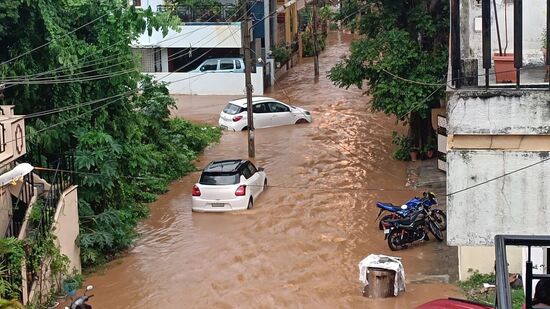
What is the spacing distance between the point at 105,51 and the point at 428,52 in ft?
29.1

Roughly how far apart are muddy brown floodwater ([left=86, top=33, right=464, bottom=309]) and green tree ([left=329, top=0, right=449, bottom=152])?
223 cm

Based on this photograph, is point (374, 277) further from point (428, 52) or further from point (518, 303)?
point (428, 52)

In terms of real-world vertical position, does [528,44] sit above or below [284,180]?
above

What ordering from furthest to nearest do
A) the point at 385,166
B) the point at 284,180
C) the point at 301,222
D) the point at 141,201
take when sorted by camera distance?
the point at 385,166
the point at 284,180
the point at 141,201
the point at 301,222

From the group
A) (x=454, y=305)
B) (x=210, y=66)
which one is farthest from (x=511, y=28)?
(x=210, y=66)

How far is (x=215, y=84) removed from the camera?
35.4 m

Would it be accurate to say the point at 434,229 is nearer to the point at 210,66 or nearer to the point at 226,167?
the point at 226,167

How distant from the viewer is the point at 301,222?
59.2ft

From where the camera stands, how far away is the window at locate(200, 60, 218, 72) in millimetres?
35469

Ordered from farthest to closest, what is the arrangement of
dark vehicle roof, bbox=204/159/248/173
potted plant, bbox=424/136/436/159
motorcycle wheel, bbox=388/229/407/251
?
potted plant, bbox=424/136/436/159 → dark vehicle roof, bbox=204/159/248/173 → motorcycle wheel, bbox=388/229/407/251

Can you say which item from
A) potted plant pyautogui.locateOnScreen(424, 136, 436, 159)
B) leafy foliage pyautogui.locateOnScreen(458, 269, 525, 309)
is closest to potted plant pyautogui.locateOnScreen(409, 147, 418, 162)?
potted plant pyautogui.locateOnScreen(424, 136, 436, 159)

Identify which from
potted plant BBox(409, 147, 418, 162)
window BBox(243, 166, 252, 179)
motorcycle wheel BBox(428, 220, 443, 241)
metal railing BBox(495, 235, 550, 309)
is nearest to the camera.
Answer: metal railing BBox(495, 235, 550, 309)

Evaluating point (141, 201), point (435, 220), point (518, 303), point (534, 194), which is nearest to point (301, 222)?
point (435, 220)

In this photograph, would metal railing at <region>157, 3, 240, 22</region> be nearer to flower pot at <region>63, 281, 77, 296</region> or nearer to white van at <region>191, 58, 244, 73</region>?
white van at <region>191, 58, 244, 73</region>
